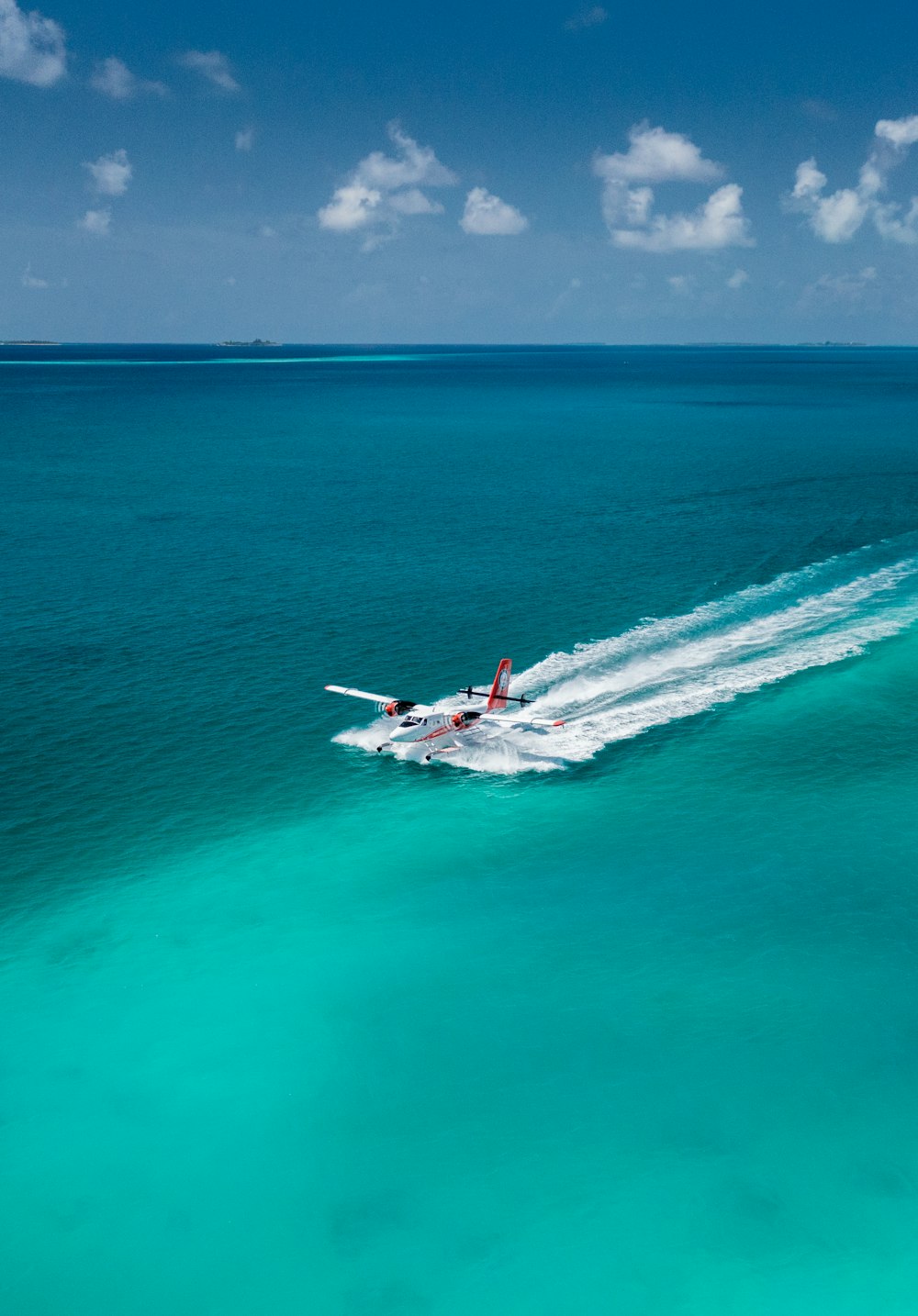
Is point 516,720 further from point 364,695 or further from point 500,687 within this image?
point 364,695

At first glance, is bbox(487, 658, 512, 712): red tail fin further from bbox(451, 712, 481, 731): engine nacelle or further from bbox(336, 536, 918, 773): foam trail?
bbox(336, 536, 918, 773): foam trail

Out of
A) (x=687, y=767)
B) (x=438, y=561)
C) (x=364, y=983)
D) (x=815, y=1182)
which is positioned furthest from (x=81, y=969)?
(x=438, y=561)

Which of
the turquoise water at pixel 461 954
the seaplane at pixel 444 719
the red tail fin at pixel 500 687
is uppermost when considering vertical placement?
the red tail fin at pixel 500 687

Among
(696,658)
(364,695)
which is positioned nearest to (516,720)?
(364,695)

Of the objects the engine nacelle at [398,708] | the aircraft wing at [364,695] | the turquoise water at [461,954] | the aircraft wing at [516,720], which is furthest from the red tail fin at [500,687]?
the aircraft wing at [364,695]

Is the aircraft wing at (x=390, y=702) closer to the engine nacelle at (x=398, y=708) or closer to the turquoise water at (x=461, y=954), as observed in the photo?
the engine nacelle at (x=398, y=708)

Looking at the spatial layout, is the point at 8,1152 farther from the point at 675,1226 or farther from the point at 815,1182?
the point at 815,1182
